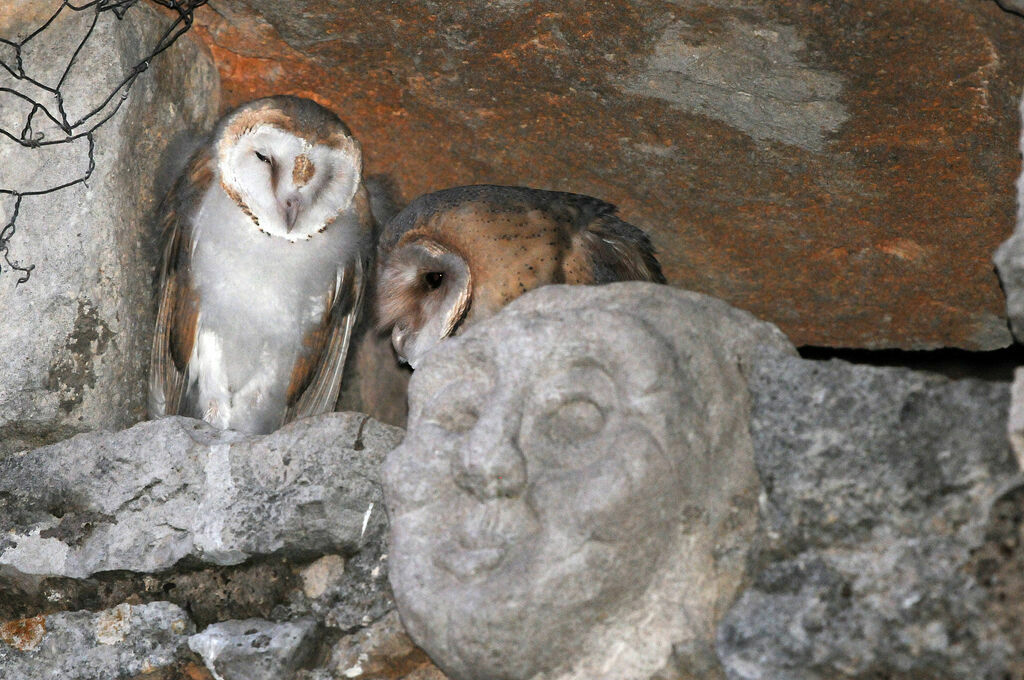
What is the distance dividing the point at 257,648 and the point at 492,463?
0.66 metres

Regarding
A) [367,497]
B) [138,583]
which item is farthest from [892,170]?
[138,583]

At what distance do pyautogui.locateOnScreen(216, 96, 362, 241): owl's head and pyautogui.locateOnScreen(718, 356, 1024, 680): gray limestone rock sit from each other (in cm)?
156

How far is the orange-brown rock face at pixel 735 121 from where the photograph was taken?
2.41m

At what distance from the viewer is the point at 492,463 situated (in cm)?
184

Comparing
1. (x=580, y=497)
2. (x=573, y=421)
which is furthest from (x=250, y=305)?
(x=580, y=497)

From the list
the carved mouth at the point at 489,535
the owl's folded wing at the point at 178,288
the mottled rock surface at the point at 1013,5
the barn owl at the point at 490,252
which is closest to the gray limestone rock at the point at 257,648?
the carved mouth at the point at 489,535

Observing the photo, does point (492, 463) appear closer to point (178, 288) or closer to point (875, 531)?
→ point (875, 531)

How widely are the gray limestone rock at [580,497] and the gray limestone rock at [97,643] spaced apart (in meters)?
0.60

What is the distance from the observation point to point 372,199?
131 inches

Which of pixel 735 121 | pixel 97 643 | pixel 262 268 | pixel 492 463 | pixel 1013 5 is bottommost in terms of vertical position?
pixel 97 643

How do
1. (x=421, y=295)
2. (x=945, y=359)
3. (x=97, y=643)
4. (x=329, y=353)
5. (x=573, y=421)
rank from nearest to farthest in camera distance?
1. (x=573, y=421)
2. (x=97, y=643)
3. (x=421, y=295)
4. (x=329, y=353)
5. (x=945, y=359)

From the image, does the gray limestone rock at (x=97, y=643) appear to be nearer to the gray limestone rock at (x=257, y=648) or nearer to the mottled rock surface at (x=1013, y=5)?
the gray limestone rock at (x=257, y=648)

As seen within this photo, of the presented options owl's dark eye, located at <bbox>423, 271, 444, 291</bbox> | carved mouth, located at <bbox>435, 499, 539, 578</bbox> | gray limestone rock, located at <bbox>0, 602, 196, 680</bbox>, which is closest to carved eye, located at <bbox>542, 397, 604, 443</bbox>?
carved mouth, located at <bbox>435, 499, 539, 578</bbox>

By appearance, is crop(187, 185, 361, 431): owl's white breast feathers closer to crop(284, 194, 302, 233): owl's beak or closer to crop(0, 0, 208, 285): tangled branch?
crop(284, 194, 302, 233): owl's beak
